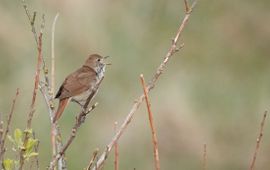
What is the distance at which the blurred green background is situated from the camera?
1077 cm

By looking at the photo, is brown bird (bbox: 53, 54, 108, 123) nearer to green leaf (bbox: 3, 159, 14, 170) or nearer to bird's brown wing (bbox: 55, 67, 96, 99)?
bird's brown wing (bbox: 55, 67, 96, 99)

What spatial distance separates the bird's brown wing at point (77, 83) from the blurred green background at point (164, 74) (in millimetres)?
3970

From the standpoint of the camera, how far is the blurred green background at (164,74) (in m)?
10.8

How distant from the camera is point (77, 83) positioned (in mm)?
6145

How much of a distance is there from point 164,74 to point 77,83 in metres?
5.07

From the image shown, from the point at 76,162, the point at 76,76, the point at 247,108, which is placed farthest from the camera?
the point at 247,108

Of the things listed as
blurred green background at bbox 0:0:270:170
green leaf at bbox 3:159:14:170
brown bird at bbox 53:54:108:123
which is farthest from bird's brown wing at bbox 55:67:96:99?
blurred green background at bbox 0:0:270:170

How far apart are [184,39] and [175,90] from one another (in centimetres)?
93

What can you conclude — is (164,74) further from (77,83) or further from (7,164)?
→ (7,164)

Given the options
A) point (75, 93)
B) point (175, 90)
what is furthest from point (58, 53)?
point (75, 93)

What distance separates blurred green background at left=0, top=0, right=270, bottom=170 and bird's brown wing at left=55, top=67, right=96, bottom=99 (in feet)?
13.0

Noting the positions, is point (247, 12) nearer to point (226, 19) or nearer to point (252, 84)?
point (226, 19)

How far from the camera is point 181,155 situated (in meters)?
10.9

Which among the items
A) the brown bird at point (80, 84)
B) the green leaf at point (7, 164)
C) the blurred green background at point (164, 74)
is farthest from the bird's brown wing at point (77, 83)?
the blurred green background at point (164, 74)
